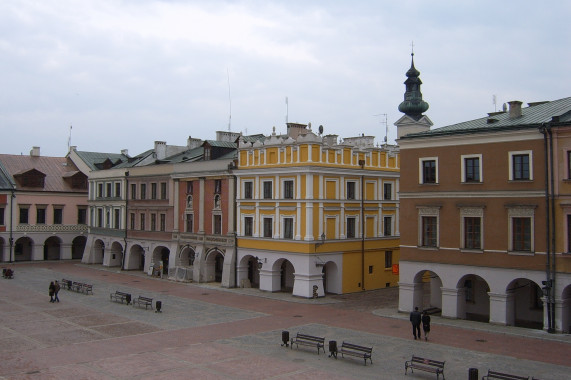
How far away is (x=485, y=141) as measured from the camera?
33094 millimetres

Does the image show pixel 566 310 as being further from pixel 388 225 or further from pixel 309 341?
pixel 388 225

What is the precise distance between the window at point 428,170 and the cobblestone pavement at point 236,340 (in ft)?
28.0

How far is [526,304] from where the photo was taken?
34031 mm

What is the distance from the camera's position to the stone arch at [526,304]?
32.7 meters

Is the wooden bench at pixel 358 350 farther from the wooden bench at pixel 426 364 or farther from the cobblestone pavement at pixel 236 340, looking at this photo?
the wooden bench at pixel 426 364

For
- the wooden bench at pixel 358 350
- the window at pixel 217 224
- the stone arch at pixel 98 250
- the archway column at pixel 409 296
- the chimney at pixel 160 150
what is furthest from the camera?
the stone arch at pixel 98 250

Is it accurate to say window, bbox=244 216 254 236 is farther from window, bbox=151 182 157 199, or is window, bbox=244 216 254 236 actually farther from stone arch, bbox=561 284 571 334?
stone arch, bbox=561 284 571 334

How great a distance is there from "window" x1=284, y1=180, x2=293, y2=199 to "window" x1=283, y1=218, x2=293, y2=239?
71.3 inches

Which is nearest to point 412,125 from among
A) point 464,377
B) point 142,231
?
point 464,377

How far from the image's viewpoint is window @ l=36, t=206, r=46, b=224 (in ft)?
229

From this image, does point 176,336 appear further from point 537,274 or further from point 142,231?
point 142,231

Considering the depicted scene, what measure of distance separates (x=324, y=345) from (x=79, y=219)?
53057 millimetres

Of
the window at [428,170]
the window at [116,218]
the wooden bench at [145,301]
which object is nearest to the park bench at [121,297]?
the wooden bench at [145,301]

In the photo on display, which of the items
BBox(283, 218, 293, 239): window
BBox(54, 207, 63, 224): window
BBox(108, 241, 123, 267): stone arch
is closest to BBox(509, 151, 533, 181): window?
BBox(283, 218, 293, 239): window
